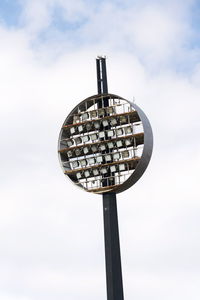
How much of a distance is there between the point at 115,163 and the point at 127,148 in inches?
30.8

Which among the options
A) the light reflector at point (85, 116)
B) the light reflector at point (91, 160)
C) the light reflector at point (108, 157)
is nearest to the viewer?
the light reflector at point (108, 157)

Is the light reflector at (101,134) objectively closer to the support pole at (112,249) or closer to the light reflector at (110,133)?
the light reflector at (110,133)

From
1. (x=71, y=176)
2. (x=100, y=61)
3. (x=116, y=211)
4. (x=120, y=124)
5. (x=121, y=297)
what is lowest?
(x=121, y=297)

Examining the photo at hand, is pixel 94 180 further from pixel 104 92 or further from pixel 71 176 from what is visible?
pixel 104 92

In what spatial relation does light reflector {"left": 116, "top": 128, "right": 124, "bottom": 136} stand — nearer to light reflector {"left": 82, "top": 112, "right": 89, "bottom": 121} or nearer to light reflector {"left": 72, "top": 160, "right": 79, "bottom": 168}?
light reflector {"left": 82, "top": 112, "right": 89, "bottom": 121}

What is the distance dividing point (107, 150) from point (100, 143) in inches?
Answer: 15.7

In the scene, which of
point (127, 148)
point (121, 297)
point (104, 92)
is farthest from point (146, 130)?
point (121, 297)

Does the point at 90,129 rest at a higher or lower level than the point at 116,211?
higher

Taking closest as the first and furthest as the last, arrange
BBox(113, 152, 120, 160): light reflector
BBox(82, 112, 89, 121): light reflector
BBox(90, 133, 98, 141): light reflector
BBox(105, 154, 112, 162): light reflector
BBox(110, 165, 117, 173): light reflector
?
BBox(110, 165, 117, 173): light reflector
BBox(113, 152, 120, 160): light reflector
BBox(105, 154, 112, 162): light reflector
BBox(90, 133, 98, 141): light reflector
BBox(82, 112, 89, 121): light reflector

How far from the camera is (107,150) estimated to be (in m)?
26.4

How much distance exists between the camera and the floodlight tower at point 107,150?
990 inches

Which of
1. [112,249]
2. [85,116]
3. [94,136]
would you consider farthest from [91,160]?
[112,249]

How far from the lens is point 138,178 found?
1009 inches

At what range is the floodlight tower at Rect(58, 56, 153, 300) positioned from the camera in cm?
2516
